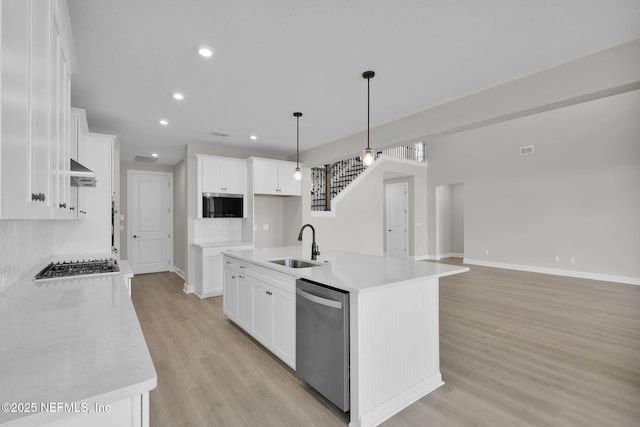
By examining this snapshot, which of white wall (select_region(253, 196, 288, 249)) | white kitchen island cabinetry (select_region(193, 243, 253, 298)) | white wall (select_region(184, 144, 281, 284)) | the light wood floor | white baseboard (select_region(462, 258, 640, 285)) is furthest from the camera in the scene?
white wall (select_region(253, 196, 288, 249))

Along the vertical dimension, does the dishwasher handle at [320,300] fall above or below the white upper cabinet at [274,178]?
below

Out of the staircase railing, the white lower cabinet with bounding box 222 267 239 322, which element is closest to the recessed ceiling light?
the white lower cabinet with bounding box 222 267 239 322

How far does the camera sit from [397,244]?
9.55 m

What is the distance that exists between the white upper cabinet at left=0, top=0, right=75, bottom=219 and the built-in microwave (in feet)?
11.7

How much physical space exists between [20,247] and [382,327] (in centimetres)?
252

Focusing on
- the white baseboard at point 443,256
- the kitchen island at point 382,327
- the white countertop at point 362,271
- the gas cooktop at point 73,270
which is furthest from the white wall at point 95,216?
the white baseboard at point 443,256

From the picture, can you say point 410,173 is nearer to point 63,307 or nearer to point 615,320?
point 615,320

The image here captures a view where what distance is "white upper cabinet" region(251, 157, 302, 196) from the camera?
212 inches

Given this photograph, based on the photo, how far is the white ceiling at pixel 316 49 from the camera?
1.97 meters

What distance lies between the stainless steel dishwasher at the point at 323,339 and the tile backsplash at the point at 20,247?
1.77 meters

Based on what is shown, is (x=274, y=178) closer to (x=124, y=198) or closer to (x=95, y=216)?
(x=95, y=216)

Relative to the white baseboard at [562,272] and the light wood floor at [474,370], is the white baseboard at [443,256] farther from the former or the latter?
the light wood floor at [474,370]

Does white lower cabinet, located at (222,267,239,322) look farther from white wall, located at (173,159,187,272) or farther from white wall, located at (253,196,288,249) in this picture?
white wall, located at (173,159,187,272)

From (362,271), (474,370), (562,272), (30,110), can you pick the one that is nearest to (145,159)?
(362,271)
